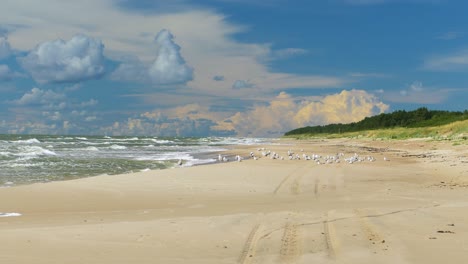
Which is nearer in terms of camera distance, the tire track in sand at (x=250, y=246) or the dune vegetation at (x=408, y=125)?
the tire track in sand at (x=250, y=246)

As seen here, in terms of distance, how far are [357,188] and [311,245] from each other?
8.38 meters

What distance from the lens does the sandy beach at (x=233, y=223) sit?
635cm

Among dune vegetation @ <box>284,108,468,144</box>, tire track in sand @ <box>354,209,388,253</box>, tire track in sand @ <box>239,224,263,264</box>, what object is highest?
dune vegetation @ <box>284,108,468,144</box>

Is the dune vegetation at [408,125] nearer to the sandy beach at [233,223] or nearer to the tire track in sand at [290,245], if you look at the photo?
the sandy beach at [233,223]

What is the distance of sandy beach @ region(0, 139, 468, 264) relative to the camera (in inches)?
250

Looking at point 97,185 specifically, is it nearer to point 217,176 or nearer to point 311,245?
point 217,176

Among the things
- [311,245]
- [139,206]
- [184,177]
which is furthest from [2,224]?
[184,177]

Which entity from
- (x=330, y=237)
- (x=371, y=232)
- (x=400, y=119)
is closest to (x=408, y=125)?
(x=400, y=119)

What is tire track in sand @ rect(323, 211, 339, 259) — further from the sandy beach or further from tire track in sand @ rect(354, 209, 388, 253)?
tire track in sand @ rect(354, 209, 388, 253)

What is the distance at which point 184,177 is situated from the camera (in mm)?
17312

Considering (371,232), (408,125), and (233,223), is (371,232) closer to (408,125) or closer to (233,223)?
(233,223)

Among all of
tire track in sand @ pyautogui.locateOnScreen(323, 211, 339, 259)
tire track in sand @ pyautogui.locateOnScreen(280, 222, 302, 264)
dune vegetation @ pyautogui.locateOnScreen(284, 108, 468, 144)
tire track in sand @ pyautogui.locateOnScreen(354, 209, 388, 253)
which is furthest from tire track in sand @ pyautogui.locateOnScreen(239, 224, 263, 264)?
dune vegetation @ pyautogui.locateOnScreen(284, 108, 468, 144)

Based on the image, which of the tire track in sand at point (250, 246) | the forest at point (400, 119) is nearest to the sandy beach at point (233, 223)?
the tire track in sand at point (250, 246)

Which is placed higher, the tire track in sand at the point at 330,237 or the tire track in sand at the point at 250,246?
the tire track in sand at the point at 250,246
